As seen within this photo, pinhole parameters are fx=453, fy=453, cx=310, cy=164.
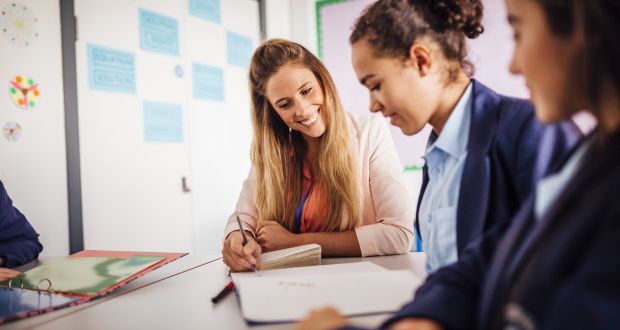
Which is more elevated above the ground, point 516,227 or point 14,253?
point 516,227

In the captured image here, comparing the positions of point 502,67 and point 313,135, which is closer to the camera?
point 313,135

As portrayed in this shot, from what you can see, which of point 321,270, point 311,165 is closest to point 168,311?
point 321,270

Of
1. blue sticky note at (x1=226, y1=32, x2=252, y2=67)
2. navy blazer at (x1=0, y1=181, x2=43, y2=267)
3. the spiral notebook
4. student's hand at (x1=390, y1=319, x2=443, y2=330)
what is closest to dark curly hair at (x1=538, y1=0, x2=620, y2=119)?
student's hand at (x1=390, y1=319, x2=443, y2=330)

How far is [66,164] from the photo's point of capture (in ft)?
6.97

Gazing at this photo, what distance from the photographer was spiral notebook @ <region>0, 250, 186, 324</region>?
928 mm

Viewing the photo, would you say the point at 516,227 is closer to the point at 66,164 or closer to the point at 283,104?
the point at 283,104

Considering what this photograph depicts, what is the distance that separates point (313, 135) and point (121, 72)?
1.29 metres

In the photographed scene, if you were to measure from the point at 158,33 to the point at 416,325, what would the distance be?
2.48m

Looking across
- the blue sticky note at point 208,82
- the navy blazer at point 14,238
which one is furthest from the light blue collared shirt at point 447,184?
the blue sticky note at point 208,82

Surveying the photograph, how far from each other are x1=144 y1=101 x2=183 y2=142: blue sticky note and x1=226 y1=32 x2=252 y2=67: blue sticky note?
0.68 meters

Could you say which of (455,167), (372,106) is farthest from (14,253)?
(455,167)

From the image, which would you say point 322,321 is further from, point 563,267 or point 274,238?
point 274,238

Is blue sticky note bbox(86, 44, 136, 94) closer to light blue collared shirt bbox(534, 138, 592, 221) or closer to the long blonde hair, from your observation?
the long blonde hair

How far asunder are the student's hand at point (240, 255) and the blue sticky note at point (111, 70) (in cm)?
141
